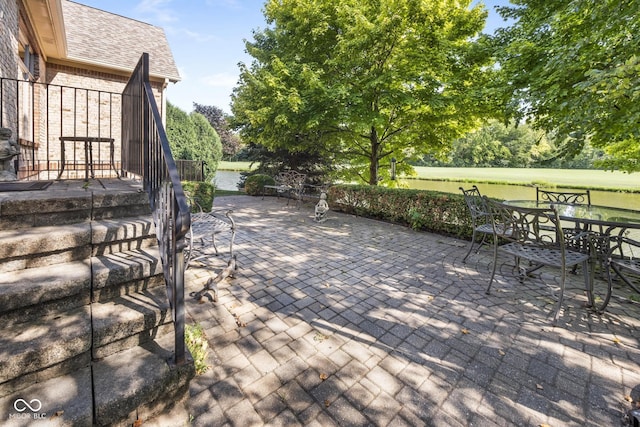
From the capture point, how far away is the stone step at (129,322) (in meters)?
1.63

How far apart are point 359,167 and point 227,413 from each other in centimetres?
1182

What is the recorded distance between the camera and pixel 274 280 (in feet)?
11.9

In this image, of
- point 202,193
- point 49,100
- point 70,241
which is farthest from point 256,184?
point 70,241

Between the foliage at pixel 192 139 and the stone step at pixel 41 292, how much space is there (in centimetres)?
1242

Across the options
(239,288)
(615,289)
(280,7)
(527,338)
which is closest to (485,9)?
(280,7)

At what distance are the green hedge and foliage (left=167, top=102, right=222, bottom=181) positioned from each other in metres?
8.16

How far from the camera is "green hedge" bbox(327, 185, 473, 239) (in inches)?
245

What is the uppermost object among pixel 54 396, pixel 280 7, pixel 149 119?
pixel 280 7

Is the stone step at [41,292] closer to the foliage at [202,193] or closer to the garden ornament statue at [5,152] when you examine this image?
the garden ornament statue at [5,152]

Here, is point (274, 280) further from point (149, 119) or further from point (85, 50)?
point (85, 50)

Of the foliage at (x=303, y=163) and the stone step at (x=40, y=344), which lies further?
the foliage at (x=303, y=163)

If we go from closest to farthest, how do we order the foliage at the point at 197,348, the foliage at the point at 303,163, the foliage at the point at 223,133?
the foliage at the point at 197,348
the foliage at the point at 303,163
the foliage at the point at 223,133

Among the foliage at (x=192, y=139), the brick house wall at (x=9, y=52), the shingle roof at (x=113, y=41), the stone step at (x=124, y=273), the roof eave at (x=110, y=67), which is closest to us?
the stone step at (x=124, y=273)

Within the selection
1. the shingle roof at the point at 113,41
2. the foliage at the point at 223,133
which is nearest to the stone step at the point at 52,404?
the shingle roof at the point at 113,41
